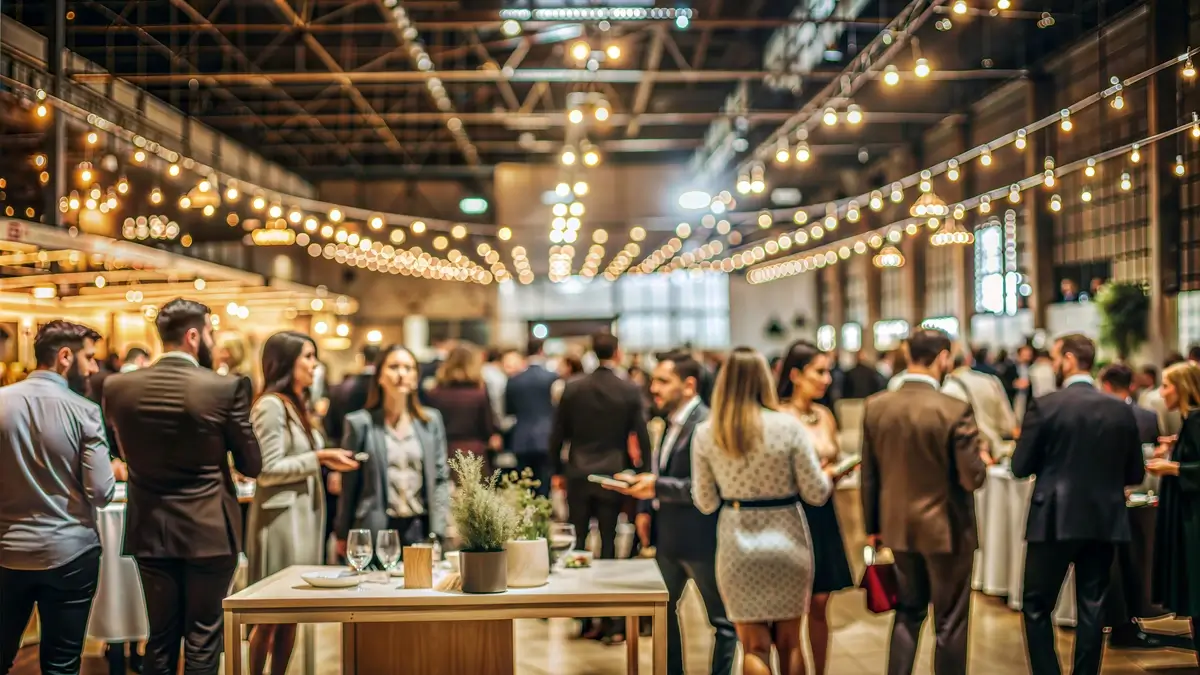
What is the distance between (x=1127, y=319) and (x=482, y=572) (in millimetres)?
9010

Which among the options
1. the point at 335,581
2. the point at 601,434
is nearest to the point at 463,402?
the point at 601,434

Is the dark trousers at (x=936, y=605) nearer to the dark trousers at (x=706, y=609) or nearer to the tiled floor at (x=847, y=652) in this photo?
the dark trousers at (x=706, y=609)

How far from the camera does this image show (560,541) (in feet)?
12.8

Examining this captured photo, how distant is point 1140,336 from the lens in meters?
10.6

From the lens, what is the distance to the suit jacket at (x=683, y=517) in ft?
15.4

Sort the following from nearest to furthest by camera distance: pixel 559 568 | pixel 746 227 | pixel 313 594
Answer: pixel 313 594 < pixel 559 568 < pixel 746 227

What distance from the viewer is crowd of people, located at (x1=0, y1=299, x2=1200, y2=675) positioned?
3.90 metres

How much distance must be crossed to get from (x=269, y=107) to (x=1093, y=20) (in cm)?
A: 1240

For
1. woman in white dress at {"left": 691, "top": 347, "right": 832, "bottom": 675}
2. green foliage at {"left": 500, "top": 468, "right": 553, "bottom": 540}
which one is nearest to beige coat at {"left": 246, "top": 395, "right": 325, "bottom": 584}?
green foliage at {"left": 500, "top": 468, "right": 553, "bottom": 540}

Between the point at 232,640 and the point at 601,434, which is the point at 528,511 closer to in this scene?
the point at 232,640

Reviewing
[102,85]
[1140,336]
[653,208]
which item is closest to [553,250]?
[653,208]

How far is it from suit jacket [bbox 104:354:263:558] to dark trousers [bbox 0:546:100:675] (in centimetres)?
23

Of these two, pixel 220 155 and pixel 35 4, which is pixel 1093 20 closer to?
pixel 35 4

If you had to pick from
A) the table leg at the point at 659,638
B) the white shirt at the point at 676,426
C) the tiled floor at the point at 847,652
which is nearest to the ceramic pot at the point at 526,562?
the table leg at the point at 659,638
